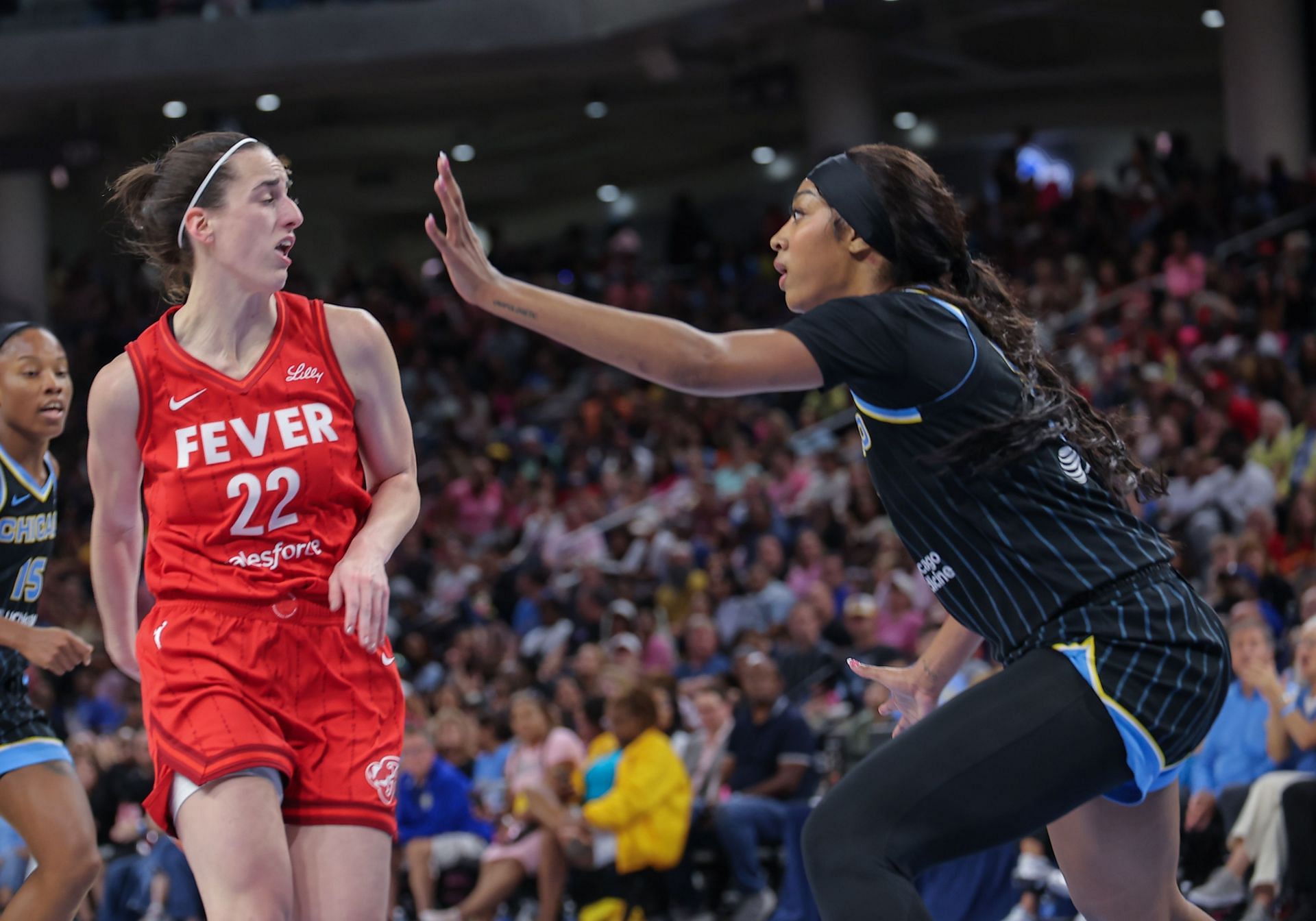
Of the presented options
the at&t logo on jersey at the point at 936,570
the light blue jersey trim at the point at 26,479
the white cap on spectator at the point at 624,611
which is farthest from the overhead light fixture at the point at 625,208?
the at&t logo on jersey at the point at 936,570

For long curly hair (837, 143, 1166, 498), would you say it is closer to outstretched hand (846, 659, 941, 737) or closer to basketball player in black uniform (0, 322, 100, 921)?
outstretched hand (846, 659, 941, 737)

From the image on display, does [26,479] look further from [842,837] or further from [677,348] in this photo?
[842,837]

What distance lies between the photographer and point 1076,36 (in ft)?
73.1

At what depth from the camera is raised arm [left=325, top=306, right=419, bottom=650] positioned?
11.0 feet

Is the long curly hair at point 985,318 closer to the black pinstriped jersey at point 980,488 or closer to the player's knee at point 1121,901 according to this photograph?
the black pinstriped jersey at point 980,488

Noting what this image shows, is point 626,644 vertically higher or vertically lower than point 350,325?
lower

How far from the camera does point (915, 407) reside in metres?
2.92

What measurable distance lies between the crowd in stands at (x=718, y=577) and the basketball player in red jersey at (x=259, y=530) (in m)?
1.57

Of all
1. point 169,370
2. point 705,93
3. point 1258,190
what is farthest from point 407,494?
point 705,93

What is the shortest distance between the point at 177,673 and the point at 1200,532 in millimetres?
8378

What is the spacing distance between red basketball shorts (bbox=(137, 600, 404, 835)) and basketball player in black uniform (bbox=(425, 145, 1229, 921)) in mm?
863

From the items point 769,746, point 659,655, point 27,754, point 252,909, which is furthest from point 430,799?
point 252,909

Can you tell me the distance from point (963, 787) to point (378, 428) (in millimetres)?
1494

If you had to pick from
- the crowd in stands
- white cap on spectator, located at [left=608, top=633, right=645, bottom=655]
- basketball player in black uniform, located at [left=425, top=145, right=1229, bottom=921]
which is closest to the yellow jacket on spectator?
the crowd in stands
